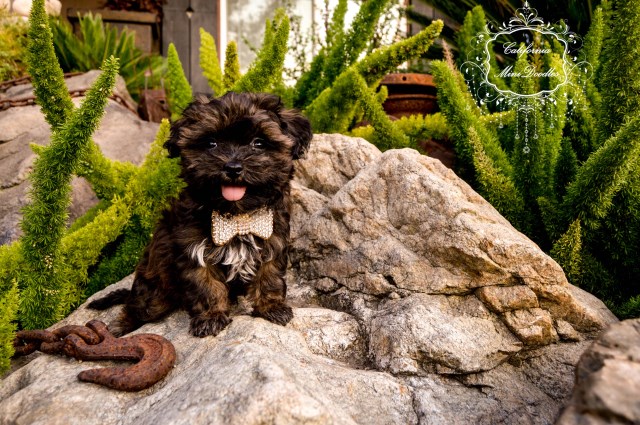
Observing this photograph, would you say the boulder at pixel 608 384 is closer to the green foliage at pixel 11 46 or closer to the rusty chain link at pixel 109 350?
the rusty chain link at pixel 109 350

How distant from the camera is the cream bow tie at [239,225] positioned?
2.57 metres

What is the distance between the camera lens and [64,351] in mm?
2350

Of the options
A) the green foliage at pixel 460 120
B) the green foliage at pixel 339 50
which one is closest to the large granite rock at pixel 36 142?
the green foliage at pixel 339 50

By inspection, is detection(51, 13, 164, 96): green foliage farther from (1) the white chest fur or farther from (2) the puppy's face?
(1) the white chest fur

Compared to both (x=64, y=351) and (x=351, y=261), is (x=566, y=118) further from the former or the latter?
(x=64, y=351)

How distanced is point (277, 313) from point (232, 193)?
621mm

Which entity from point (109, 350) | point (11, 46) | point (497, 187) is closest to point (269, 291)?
point (109, 350)

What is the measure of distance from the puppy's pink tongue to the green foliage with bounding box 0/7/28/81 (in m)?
5.12

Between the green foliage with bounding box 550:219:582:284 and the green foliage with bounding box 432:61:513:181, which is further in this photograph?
the green foliage with bounding box 432:61:513:181

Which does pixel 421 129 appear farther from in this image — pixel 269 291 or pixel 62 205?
pixel 62 205

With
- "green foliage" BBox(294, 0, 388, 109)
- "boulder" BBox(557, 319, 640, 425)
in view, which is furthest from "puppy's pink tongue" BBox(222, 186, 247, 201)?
"green foliage" BBox(294, 0, 388, 109)

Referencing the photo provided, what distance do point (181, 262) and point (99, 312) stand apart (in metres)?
0.84

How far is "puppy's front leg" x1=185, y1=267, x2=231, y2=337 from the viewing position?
2.52 m

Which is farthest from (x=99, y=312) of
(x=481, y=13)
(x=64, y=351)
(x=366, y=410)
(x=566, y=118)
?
(x=481, y=13)
